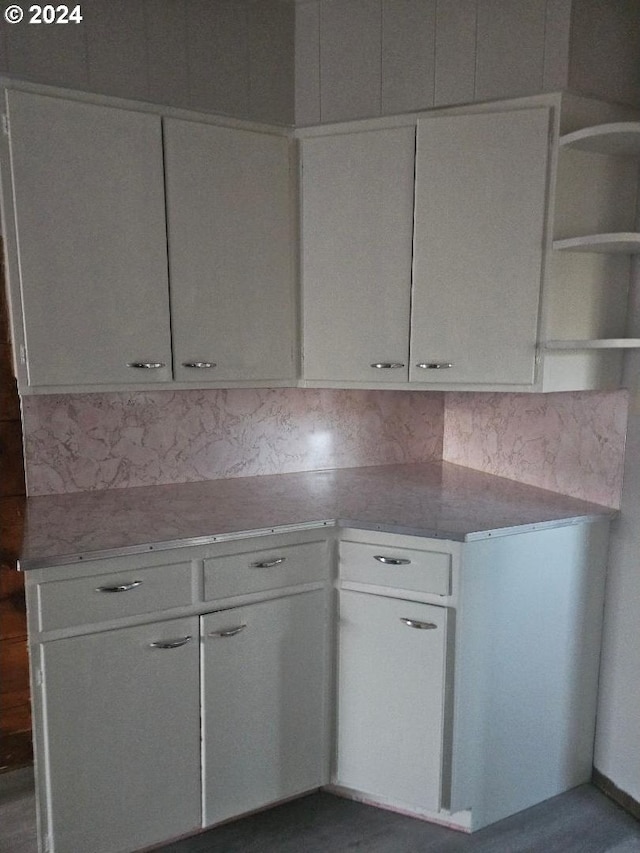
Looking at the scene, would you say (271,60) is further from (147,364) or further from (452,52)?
(147,364)

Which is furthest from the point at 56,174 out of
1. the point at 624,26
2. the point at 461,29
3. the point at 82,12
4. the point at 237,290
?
the point at 624,26

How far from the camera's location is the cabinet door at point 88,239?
174cm

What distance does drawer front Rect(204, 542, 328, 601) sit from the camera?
175 centimetres

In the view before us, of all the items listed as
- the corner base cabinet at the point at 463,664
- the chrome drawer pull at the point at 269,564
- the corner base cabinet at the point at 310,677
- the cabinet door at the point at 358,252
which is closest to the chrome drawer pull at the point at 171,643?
the corner base cabinet at the point at 310,677

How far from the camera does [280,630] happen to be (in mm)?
1858

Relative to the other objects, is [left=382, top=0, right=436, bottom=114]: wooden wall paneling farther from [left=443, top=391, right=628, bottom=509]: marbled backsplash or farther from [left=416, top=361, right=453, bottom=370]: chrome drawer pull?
[left=443, top=391, right=628, bottom=509]: marbled backsplash

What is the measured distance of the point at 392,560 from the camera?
1839 mm

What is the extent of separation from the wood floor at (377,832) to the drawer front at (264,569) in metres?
0.75

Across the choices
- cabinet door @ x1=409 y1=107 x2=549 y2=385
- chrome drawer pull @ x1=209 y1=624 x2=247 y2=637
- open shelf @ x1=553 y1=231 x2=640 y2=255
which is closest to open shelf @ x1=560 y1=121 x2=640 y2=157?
cabinet door @ x1=409 y1=107 x2=549 y2=385

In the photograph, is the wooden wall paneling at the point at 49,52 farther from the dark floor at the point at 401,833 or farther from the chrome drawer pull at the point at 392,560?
the dark floor at the point at 401,833

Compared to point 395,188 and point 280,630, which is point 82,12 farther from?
point 280,630

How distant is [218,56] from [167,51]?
0.51 ft

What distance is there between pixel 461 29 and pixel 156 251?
108cm

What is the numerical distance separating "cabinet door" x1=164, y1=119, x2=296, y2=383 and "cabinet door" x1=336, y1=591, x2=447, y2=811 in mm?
832
